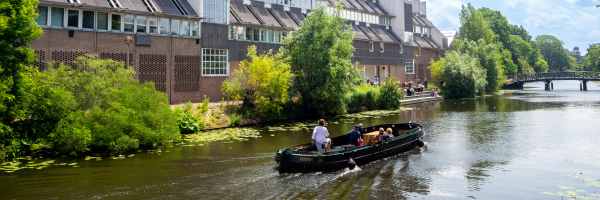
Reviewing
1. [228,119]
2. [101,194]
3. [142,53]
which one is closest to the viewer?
[101,194]

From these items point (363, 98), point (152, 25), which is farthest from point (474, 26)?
point (152, 25)

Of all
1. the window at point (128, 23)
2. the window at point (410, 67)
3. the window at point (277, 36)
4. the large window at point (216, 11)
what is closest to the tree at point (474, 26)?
the window at point (410, 67)

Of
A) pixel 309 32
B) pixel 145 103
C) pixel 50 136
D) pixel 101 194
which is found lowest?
pixel 101 194

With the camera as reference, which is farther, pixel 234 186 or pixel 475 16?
pixel 475 16

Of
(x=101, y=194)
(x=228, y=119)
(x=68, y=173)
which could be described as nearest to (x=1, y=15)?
(x=68, y=173)

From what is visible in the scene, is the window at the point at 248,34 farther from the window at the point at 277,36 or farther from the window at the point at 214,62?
the window at the point at 277,36

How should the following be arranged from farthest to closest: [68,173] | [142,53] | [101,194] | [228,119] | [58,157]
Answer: [142,53] < [228,119] < [58,157] < [68,173] < [101,194]

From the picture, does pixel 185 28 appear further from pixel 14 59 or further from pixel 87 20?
pixel 14 59

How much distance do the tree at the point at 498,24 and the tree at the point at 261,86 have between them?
7967 cm

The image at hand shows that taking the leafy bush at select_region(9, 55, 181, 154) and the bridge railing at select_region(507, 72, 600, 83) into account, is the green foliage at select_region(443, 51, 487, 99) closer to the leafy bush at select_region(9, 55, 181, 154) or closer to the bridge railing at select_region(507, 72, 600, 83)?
the bridge railing at select_region(507, 72, 600, 83)

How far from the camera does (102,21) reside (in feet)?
98.5

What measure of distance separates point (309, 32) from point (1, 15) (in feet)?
66.9

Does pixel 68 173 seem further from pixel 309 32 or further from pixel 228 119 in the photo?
pixel 309 32

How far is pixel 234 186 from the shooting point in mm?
13727
